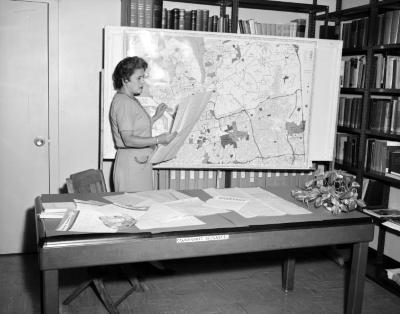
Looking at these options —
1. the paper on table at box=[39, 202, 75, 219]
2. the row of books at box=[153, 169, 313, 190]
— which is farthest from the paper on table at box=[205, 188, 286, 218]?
the row of books at box=[153, 169, 313, 190]

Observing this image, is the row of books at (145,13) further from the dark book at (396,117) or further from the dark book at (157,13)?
the dark book at (396,117)

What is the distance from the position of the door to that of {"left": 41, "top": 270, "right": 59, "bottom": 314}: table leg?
7.35 feet

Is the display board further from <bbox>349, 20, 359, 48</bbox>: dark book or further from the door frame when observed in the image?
the door frame

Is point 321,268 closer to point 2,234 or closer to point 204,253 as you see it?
point 204,253

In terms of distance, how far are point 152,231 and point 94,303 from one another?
133 centimetres

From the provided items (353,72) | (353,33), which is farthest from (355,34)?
(353,72)

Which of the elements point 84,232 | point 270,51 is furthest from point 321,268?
point 84,232

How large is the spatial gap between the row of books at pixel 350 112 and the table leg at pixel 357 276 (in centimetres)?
175

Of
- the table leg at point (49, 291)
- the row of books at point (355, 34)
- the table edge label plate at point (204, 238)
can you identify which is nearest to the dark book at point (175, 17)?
the row of books at point (355, 34)

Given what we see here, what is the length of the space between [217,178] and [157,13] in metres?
1.50

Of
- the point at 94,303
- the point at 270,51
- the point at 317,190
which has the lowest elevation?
the point at 94,303

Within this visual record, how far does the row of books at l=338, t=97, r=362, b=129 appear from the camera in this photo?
4.30 metres

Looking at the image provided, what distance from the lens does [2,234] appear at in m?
4.25

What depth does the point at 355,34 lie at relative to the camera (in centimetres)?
431
